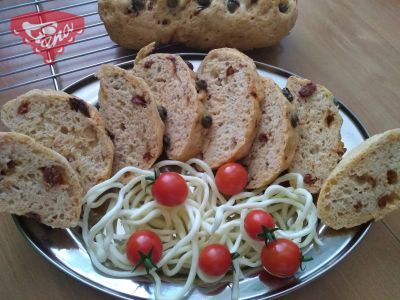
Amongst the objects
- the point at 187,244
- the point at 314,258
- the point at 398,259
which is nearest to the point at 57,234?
the point at 187,244

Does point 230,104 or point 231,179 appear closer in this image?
point 231,179

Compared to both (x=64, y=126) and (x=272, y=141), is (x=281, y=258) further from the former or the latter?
(x=64, y=126)

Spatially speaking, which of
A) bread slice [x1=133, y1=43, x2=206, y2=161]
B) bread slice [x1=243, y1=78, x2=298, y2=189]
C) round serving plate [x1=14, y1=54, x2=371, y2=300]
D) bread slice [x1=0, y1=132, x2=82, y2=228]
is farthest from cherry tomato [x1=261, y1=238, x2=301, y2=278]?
bread slice [x1=0, y1=132, x2=82, y2=228]

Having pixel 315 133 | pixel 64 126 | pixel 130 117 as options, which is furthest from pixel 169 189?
pixel 315 133

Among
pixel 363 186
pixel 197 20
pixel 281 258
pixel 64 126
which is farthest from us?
pixel 197 20

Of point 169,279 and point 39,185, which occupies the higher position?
point 39,185

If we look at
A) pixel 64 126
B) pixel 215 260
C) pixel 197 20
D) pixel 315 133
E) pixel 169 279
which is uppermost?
pixel 197 20
